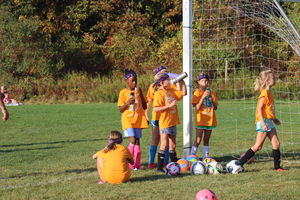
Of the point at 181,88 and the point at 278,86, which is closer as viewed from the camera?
the point at 181,88

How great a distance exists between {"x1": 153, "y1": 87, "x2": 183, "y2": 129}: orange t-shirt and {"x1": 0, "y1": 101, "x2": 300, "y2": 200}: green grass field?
2.61ft

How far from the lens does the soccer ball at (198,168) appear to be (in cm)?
735

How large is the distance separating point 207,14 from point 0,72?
20.2 metres

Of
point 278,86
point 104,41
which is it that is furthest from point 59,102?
point 278,86

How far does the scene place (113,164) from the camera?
6.68m

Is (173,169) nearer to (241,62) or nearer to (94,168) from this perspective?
(94,168)

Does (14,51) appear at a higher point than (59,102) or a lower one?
higher

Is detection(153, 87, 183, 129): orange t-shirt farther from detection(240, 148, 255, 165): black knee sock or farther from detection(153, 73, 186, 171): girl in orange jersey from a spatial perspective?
detection(240, 148, 255, 165): black knee sock

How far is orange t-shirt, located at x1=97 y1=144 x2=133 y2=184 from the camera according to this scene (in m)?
6.67

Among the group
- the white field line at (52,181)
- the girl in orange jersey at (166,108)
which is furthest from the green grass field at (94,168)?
the girl in orange jersey at (166,108)

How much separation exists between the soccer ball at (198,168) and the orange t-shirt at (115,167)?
109 centimetres

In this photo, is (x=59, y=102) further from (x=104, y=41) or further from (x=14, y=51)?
(x=104, y=41)

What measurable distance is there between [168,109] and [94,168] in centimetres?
149

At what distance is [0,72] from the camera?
2922 cm
